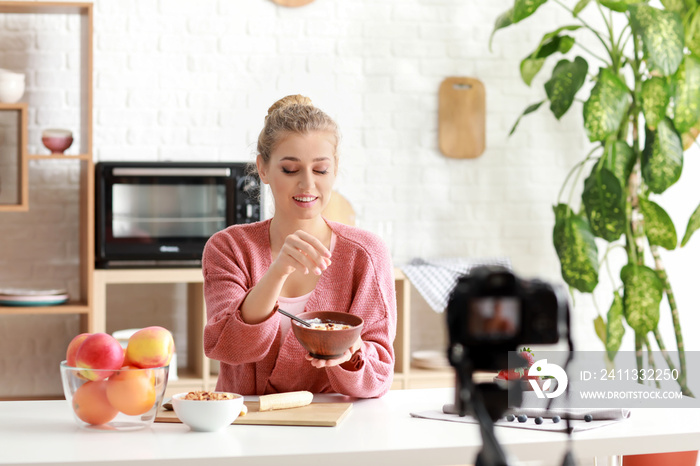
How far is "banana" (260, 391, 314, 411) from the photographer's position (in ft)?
4.91

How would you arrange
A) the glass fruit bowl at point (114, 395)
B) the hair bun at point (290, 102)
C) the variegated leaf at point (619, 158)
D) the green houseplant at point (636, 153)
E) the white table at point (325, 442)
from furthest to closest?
the variegated leaf at point (619, 158)
the green houseplant at point (636, 153)
the hair bun at point (290, 102)
the glass fruit bowl at point (114, 395)
the white table at point (325, 442)

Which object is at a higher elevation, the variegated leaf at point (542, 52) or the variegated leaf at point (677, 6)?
the variegated leaf at point (677, 6)

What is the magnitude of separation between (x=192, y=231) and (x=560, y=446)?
85.2 inches

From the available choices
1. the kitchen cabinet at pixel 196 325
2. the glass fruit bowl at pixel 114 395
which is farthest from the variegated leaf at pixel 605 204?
the glass fruit bowl at pixel 114 395

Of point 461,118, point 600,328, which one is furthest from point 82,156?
point 600,328

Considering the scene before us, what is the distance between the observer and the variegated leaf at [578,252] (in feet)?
10.7

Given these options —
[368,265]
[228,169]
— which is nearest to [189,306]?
[228,169]

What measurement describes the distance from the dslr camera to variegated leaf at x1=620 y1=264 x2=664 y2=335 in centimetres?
293

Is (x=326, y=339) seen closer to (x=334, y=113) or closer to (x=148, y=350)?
(x=148, y=350)

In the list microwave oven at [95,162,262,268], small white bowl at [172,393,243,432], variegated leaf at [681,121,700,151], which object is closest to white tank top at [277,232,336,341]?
small white bowl at [172,393,243,432]

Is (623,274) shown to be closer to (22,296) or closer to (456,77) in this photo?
(456,77)

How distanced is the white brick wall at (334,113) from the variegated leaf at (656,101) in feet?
2.64

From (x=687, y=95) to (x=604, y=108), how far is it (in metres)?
0.34
